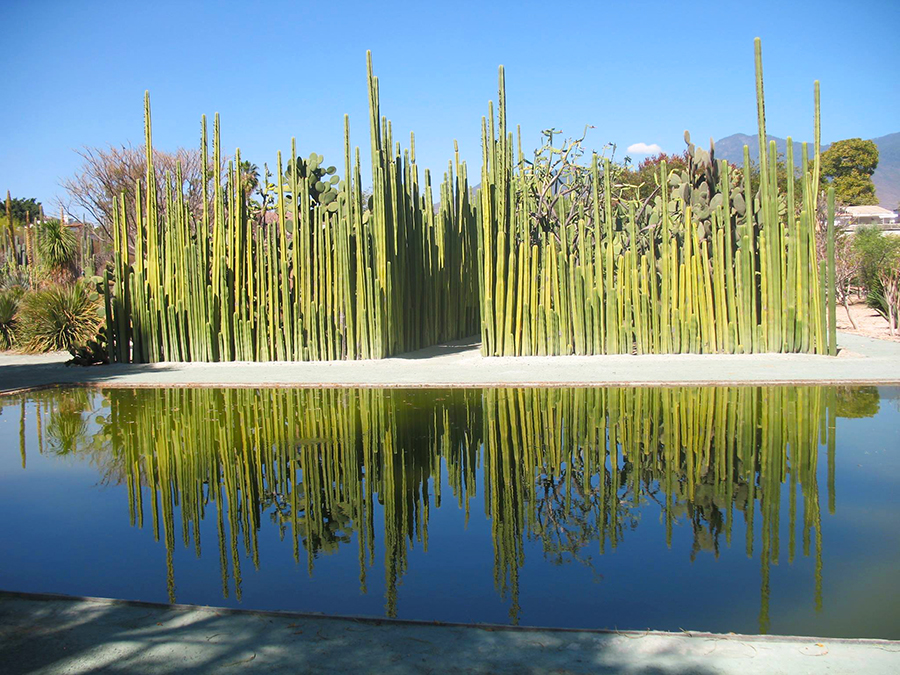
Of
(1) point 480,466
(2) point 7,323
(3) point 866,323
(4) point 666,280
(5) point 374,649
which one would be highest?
(4) point 666,280

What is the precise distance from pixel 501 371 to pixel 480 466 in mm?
3835

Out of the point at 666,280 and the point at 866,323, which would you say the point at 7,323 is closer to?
the point at 666,280

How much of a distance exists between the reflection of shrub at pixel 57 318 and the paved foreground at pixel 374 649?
10189mm

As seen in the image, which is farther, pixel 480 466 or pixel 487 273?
pixel 487 273

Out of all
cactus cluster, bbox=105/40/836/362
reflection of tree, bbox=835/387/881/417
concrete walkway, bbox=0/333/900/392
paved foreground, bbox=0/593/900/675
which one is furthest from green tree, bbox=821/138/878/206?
paved foreground, bbox=0/593/900/675

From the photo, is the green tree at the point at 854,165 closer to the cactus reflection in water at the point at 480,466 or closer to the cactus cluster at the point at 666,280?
the cactus cluster at the point at 666,280

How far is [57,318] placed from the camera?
1236 cm

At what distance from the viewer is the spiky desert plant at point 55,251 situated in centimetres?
1683

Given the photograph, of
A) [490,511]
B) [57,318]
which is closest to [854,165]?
[57,318]

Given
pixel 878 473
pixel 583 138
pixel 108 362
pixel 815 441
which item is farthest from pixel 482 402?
pixel 583 138

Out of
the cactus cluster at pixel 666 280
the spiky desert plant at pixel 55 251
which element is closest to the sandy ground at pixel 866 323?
the cactus cluster at pixel 666 280

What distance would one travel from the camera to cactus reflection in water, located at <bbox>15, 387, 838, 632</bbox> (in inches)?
144

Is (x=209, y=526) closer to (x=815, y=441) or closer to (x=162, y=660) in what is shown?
(x=162, y=660)

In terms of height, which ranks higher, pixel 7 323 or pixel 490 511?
pixel 7 323
